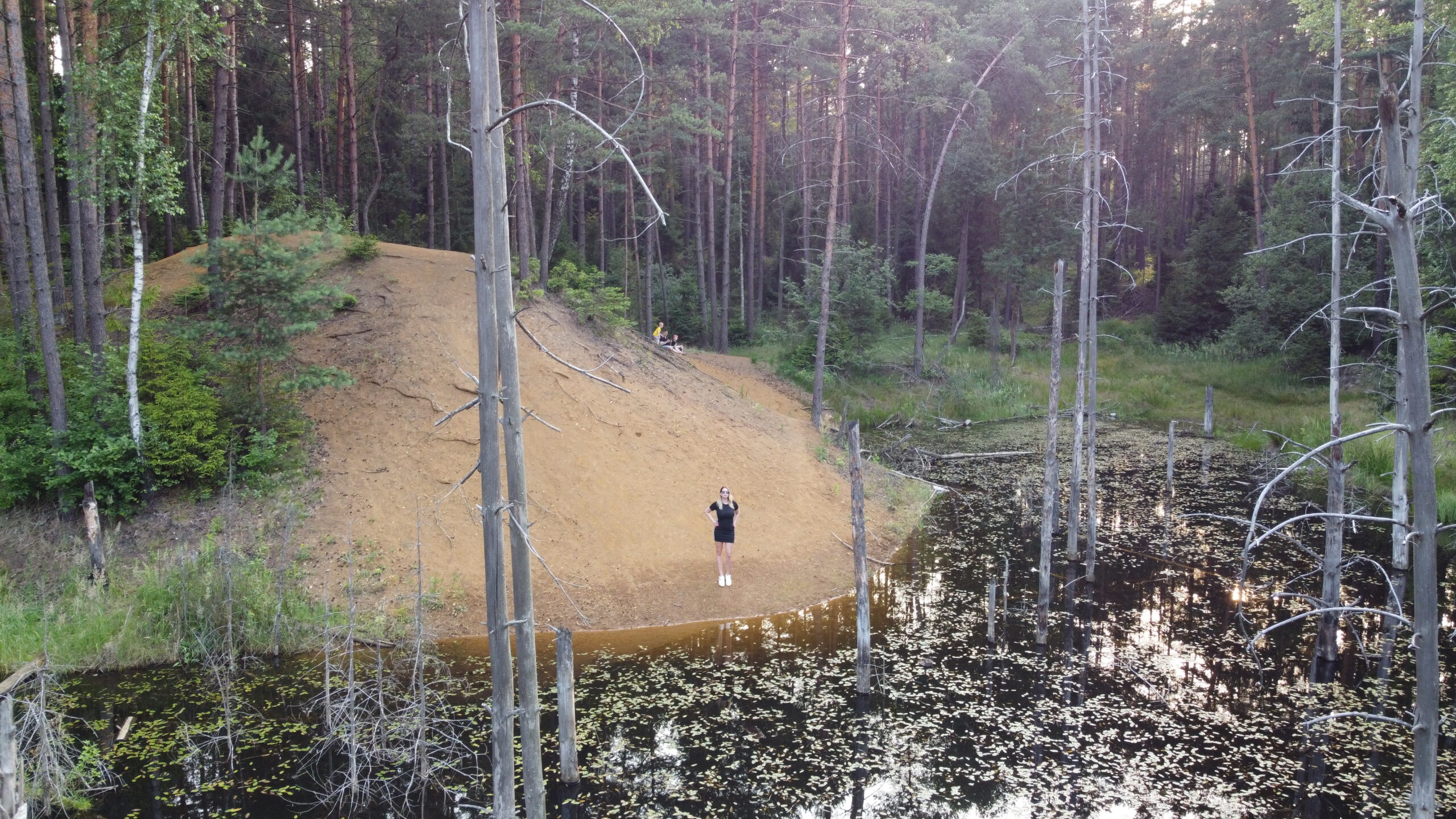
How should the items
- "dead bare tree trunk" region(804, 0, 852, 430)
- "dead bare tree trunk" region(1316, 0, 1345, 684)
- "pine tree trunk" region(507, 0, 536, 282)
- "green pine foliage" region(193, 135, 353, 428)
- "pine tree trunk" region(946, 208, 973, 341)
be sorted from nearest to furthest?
"dead bare tree trunk" region(1316, 0, 1345, 684), "green pine foliage" region(193, 135, 353, 428), "pine tree trunk" region(507, 0, 536, 282), "dead bare tree trunk" region(804, 0, 852, 430), "pine tree trunk" region(946, 208, 973, 341)

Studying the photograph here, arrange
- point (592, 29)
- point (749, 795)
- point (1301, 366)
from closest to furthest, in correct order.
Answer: point (749, 795) < point (592, 29) < point (1301, 366)

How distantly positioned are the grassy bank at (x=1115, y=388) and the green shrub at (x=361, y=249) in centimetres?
1420

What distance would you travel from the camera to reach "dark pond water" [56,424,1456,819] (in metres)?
9.02

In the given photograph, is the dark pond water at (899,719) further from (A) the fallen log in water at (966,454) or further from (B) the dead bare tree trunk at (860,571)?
(A) the fallen log in water at (966,454)

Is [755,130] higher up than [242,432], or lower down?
higher up

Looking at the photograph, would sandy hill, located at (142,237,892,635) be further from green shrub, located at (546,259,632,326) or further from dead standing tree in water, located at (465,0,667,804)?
dead standing tree in water, located at (465,0,667,804)

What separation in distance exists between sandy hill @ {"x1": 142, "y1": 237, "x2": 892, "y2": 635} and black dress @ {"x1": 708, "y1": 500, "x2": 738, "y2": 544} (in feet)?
3.32

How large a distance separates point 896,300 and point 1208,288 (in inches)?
552

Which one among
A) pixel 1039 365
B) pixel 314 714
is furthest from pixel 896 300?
pixel 314 714

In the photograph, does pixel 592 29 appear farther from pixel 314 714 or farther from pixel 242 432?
pixel 314 714

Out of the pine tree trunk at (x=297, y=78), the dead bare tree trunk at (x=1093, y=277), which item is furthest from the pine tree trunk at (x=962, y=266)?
the pine tree trunk at (x=297, y=78)

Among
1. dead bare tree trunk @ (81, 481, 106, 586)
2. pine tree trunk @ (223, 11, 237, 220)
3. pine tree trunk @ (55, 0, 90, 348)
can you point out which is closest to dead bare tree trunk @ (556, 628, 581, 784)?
dead bare tree trunk @ (81, 481, 106, 586)

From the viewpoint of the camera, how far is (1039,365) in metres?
38.2

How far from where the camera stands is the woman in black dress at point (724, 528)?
15.1 metres
